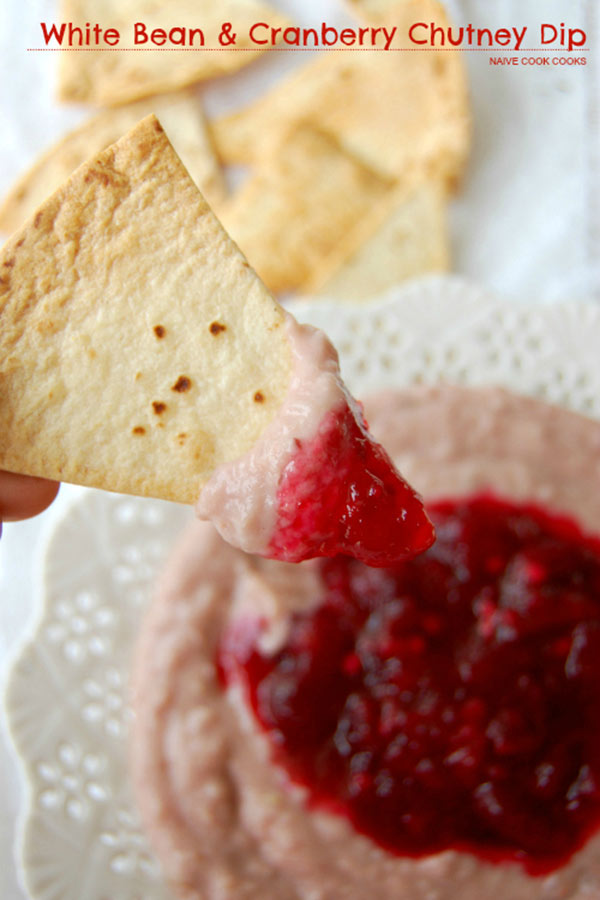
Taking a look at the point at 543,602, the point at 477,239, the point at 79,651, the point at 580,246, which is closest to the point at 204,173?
the point at 477,239

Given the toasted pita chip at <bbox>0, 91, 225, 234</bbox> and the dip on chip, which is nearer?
the dip on chip

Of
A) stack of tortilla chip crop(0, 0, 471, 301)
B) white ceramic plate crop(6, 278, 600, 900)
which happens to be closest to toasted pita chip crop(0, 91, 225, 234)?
stack of tortilla chip crop(0, 0, 471, 301)

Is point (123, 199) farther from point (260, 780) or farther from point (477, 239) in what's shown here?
point (477, 239)

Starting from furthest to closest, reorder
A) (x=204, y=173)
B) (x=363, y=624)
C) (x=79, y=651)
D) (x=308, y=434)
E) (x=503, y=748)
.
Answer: (x=204, y=173), (x=79, y=651), (x=363, y=624), (x=503, y=748), (x=308, y=434)

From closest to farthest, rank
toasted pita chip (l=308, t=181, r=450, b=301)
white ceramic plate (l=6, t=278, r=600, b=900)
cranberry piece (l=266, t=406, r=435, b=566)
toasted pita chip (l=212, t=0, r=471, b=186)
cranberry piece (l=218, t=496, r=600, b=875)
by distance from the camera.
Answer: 1. cranberry piece (l=266, t=406, r=435, b=566)
2. cranberry piece (l=218, t=496, r=600, b=875)
3. white ceramic plate (l=6, t=278, r=600, b=900)
4. toasted pita chip (l=308, t=181, r=450, b=301)
5. toasted pita chip (l=212, t=0, r=471, b=186)

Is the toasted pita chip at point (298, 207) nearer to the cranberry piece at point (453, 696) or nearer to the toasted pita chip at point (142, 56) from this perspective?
the toasted pita chip at point (142, 56)

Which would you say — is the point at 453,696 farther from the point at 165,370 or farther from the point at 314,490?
the point at 165,370

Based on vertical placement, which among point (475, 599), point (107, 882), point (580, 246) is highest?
point (580, 246)

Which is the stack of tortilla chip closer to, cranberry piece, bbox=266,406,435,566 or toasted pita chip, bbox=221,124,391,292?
toasted pita chip, bbox=221,124,391,292
